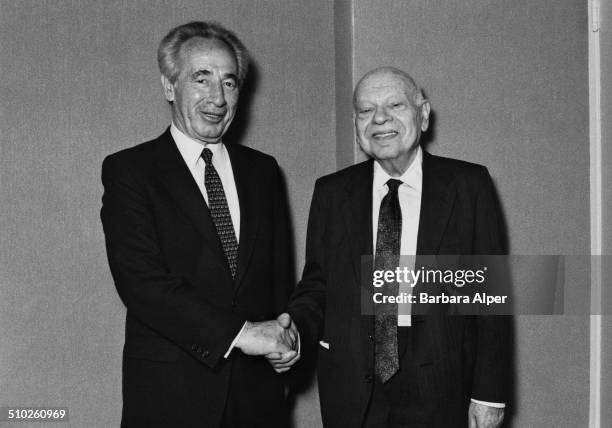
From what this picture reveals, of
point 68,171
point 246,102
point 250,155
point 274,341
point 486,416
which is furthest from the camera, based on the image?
point 246,102

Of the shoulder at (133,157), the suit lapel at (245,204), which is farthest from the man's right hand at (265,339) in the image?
the shoulder at (133,157)

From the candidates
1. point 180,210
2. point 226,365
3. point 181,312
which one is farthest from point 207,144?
point 226,365

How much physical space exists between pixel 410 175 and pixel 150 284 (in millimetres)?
905

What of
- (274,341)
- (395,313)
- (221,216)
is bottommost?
(274,341)

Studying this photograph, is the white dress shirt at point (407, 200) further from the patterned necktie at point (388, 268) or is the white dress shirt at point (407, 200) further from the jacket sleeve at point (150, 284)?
the jacket sleeve at point (150, 284)

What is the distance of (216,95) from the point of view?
217 centimetres

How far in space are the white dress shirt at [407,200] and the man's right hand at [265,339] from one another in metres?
0.38

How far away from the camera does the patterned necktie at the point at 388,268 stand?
196 centimetres

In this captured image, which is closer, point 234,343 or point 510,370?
point 234,343

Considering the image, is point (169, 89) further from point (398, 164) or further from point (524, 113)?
point (524, 113)

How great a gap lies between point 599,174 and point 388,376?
1.51 metres

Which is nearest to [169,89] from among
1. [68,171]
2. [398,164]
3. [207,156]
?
[207,156]

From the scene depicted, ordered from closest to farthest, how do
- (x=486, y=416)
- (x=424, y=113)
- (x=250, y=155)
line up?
1. (x=486, y=416)
2. (x=424, y=113)
3. (x=250, y=155)

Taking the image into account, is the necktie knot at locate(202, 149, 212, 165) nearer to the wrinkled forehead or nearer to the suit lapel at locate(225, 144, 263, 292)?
the suit lapel at locate(225, 144, 263, 292)
